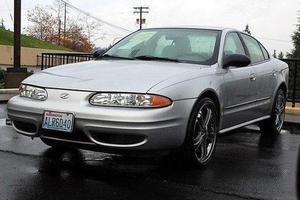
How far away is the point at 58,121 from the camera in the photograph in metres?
4.73

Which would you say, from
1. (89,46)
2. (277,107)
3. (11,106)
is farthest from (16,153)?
(89,46)

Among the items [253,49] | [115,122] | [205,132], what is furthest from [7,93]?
[115,122]

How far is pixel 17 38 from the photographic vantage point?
13.2 meters

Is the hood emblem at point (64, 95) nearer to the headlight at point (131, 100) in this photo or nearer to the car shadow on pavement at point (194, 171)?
the headlight at point (131, 100)

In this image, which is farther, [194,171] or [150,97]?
[194,171]

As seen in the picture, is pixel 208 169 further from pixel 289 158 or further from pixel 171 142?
pixel 289 158

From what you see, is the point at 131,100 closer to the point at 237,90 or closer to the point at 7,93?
the point at 237,90

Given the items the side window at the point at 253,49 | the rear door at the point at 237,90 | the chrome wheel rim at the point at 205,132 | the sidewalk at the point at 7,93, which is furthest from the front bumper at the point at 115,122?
the sidewalk at the point at 7,93

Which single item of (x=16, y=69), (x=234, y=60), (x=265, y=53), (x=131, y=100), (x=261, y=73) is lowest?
(x=131, y=100)

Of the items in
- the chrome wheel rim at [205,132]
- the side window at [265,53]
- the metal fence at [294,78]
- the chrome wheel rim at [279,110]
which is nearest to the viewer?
A: the chrome wheel rim at [205,132]

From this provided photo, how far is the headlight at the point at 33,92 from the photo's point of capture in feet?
16.4

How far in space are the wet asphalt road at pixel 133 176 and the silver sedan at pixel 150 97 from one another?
27 centimetres

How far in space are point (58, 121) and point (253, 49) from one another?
324cm

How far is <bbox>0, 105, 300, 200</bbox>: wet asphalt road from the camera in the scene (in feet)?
14.3
